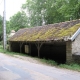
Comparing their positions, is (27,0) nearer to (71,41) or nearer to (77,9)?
(77,9)

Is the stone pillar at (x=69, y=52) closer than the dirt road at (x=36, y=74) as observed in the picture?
No

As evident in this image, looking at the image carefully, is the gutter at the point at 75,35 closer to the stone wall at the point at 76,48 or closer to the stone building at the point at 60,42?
the stone building at the point at 60,42

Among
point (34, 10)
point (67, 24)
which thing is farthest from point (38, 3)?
point (67, 24)

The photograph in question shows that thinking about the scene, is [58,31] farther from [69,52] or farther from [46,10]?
[46,10]

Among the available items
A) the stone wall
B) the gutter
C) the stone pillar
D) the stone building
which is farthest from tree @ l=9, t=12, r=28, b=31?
the stone pillar

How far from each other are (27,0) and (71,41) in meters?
49.5

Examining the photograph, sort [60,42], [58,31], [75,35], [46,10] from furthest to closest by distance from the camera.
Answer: [46,10]
[58,31]
[60,42]
[75,35]

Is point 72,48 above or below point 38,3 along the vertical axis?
below

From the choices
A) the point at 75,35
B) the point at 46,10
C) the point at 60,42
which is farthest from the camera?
the point at 46,10

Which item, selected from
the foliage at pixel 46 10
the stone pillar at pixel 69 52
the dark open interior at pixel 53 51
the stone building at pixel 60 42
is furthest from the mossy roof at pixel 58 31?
the foliage at pixel 46 10

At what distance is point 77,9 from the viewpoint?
123ft

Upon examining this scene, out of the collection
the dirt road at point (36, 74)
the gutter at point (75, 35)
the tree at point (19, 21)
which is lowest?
the dirt road at point (36, 74)

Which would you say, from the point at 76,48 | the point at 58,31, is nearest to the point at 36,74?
the point at 76,48

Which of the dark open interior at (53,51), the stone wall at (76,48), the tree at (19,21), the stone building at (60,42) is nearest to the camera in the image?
the stone wall at (76,48)
